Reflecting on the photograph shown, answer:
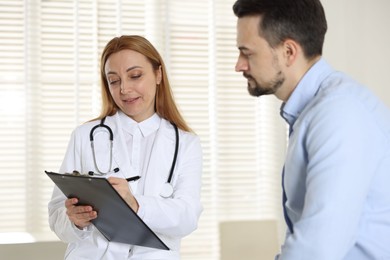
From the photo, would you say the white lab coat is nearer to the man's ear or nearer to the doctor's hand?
the doctor's hand

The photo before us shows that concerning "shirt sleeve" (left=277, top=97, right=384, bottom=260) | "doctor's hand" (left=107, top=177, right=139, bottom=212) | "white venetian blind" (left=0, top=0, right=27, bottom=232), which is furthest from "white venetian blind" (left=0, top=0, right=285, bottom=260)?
"shirt sleeve" (left=277, top=97, right=384, bottom=260)

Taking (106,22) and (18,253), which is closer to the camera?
(18,253)

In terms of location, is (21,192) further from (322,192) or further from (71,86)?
(322,192)

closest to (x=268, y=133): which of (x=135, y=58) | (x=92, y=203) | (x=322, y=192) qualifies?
(x=135, y=58)

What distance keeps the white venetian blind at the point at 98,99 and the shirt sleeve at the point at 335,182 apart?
8.05ft

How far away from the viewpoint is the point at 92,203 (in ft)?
5.83

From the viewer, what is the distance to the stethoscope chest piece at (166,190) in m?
1.97

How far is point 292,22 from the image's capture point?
52.7 inches

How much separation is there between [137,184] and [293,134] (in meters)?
0.84

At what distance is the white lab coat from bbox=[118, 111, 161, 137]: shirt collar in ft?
0.07

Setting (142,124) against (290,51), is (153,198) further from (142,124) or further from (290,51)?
(290,51)

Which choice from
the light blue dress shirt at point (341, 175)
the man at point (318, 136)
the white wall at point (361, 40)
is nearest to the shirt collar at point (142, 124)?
the man at point (318, 136)

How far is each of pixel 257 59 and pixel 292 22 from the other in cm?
12

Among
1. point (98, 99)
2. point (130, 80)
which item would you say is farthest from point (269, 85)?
point (98, 99)
